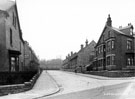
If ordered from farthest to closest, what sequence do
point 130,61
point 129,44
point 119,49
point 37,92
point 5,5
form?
point 129,44
point 130,61
point 119,49
point 5,5
point 37,92

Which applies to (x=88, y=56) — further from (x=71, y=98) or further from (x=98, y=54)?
(x=71, y=98)

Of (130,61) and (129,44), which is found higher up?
(129,44)

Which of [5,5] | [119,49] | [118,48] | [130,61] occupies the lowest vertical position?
[130,61]

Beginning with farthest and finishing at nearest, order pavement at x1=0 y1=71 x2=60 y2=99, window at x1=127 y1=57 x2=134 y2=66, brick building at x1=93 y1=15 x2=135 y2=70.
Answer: window at x1=127 y1=57 x2=134 y2=66 < brick building at x1=93 y1=15 x2=135 y2=70 < pavement at x1=0 y1=71 x2=60 y2=99

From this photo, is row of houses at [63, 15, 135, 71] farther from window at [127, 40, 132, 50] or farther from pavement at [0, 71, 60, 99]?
pavement at [0, 71, 60, 99]

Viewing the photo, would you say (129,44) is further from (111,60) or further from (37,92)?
(37,92)

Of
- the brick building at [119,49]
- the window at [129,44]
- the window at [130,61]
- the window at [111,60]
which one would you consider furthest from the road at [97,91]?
the window at [129,44]

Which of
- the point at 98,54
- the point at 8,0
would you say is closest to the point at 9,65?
the point at 8,0

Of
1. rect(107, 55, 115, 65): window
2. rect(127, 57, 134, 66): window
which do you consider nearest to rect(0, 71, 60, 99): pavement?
rect(107, 55, 115, 65): window

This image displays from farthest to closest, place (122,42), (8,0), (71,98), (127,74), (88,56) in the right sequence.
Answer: (88,56) → (122,42) → (127,74) → (8,0) → (71,98)

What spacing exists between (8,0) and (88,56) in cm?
4179

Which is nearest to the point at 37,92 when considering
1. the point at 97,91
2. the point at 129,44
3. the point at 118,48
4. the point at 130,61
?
the point at 97,91

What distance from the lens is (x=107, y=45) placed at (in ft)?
141

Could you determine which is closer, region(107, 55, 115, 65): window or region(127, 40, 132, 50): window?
region(107, 55, 115, 65): window
